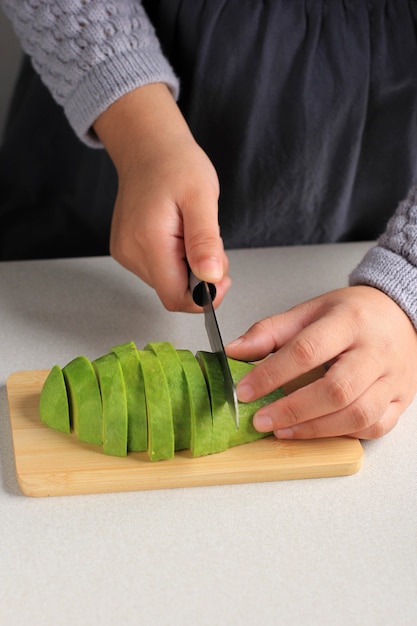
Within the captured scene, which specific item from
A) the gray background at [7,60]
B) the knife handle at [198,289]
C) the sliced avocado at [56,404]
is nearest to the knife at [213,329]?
the knife handle at [198,289]

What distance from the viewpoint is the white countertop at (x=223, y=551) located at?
0.89 metres

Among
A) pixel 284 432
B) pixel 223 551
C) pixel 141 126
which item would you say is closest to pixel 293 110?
pixel 141 126

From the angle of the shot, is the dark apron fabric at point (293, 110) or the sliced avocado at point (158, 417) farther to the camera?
the dark apron fabric at point (293, 110)

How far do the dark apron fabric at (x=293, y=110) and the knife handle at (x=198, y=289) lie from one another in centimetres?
45

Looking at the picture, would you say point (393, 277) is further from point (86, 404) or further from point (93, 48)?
point (93, 48)

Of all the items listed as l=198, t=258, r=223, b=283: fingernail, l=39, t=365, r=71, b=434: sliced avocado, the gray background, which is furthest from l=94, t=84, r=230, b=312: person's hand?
the gray background

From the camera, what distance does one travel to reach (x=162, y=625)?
87 cm

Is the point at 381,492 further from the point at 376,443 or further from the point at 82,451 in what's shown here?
the point at 82,451

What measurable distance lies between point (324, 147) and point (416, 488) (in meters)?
0.73

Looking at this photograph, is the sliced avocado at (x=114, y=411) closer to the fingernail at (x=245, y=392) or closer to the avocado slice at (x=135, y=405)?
the avocado slice at (x=135, y=405)

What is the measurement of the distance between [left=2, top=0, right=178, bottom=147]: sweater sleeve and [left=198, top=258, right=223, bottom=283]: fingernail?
14.8 inches

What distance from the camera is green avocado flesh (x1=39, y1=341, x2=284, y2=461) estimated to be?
3.41 feet

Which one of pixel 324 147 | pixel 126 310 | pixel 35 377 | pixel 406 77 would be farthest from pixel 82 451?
pixel 406 77

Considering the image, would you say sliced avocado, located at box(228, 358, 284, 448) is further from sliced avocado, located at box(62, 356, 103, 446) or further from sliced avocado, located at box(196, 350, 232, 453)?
sliced avocado, located at box(62, 356, 103, 446)
